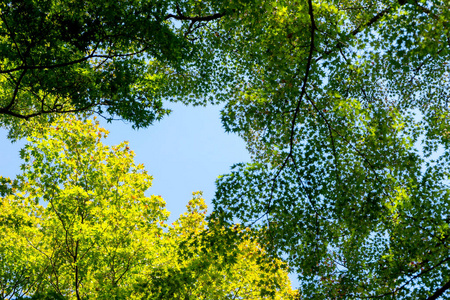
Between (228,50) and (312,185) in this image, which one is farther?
(228,50)

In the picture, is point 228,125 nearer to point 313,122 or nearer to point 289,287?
point 313,122

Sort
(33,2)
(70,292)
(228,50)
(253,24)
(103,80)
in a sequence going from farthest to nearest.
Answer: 1. (70,292)
2. (228,50)
3. (253,24)
4. (103,80)
5. (33,2)

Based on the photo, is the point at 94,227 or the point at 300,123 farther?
the point at 94,227

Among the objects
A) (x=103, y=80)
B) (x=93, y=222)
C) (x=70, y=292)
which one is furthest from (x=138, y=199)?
(x=70, y=292)

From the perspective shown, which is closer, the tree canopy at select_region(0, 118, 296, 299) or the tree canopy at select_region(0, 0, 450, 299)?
the tree canopy at select_region(0, 0, 450, 299)

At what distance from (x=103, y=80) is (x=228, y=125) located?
3.92 m

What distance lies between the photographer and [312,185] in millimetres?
8797

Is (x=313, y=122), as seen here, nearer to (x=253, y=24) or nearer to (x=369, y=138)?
(x=369, y=138)

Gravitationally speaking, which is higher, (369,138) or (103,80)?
(103,80)

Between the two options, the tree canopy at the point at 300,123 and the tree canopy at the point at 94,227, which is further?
the tree canopy at the point at 94,227

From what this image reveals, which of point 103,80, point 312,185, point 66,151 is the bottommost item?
point 312,185

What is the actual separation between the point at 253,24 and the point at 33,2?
274 inches

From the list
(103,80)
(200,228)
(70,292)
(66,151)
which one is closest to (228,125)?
(103,80)

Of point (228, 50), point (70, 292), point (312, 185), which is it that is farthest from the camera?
point (70, 292)
